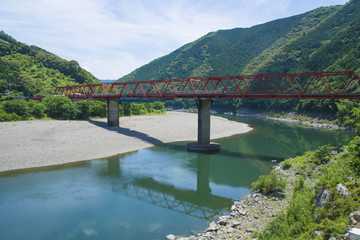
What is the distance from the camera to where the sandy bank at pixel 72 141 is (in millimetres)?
28016

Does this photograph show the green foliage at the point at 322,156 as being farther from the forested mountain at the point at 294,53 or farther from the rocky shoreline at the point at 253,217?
the forested mountain at the point at 294,53

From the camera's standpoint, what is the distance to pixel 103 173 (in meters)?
25.0

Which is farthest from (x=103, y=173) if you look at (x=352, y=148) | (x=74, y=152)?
(x=352, y=148)

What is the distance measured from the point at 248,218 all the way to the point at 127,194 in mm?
10010

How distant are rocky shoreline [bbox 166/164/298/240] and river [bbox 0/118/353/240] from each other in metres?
1.22

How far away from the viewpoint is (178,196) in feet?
67.1

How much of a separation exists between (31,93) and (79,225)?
7570 cm

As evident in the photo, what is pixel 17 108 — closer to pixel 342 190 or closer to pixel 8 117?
pixel 8 117

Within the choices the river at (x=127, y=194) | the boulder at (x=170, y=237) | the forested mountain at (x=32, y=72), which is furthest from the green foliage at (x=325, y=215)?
the forested mountain at (x=32, y=72)

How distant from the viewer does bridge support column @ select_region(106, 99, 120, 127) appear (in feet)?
166

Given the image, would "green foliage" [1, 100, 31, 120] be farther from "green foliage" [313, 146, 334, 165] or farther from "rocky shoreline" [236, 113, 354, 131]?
"rocky shoreline" [236, 113, 354, 131]

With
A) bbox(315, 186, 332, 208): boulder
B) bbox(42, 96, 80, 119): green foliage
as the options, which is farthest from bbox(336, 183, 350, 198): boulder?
bbox(42, 96, 80, 119): green foliage

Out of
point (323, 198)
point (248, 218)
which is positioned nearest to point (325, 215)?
point (323, 198)

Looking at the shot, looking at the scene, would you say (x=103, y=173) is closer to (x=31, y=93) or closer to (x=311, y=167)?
(x=311, y=167)
